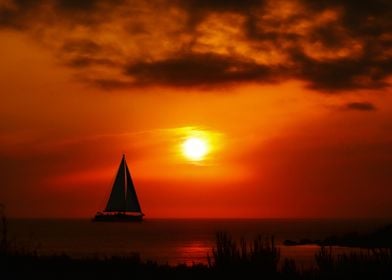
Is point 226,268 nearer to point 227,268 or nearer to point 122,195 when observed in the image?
point 227,268

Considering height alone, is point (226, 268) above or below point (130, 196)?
below

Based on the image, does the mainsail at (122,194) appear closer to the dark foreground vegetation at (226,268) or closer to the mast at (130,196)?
the mast at (130,196)

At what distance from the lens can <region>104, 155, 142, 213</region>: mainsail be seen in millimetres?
123000

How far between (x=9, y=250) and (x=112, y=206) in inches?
4152

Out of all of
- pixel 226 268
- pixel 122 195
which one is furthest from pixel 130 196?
pixel 226 268

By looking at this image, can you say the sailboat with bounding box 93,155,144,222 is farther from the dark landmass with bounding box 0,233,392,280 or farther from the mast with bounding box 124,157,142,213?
the dark landmass with bounding box 0,233,392,280

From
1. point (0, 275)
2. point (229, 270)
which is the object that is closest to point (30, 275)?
point (0, 275)

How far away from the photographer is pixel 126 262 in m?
18.5

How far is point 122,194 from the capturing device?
12381cm

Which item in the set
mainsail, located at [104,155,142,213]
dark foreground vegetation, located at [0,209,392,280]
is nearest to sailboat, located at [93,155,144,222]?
mainsail, located at [104,155,142,213]

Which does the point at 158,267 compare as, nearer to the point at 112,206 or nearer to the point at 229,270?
the point at 229,270

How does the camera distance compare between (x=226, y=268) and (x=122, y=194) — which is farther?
(x=122, y=194)

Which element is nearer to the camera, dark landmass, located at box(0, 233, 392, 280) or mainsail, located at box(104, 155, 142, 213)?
dark landmass, located at box(0, 233, 392, 280)

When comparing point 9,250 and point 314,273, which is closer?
point 314,273
